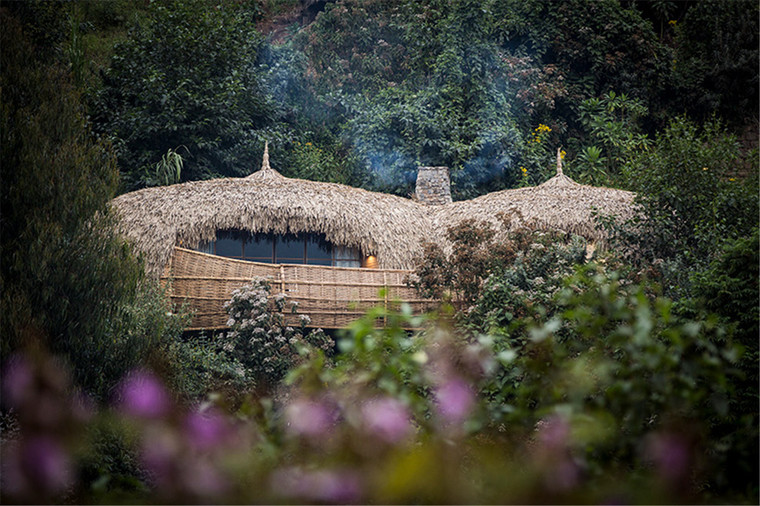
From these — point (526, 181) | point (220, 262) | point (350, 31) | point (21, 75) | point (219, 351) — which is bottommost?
point (219, 351)

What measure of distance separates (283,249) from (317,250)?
57cm

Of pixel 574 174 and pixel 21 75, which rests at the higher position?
pixel 574 174

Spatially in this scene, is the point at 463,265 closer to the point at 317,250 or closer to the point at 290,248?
the point at 317,250

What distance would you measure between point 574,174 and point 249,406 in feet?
48.5

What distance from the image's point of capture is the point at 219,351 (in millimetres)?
8586

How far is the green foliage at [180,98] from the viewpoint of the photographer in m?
14.6

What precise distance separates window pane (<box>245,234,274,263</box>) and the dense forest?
2267 millimetres

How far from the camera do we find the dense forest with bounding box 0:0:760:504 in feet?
5.51

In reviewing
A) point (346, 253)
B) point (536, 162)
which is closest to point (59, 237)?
point (346, 253)

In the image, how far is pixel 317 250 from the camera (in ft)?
37.2

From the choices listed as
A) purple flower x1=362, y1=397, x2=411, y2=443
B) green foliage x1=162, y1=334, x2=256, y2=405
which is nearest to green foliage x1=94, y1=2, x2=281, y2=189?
green foliage x1=162, y1=334, x2=256, y2=405

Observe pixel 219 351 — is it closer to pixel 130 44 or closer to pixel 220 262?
pixel 220 262

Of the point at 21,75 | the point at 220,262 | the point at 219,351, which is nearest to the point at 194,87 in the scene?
the point at 220,262

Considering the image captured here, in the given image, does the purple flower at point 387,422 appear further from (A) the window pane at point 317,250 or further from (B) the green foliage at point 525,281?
(A) the window pane at point 317,250
